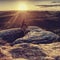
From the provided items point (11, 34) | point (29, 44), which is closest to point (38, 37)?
point (29, 44)

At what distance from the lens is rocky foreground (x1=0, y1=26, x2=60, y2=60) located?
205 centimetres

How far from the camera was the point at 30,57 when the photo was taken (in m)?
2.04

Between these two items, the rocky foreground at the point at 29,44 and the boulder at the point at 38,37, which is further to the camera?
the boulder at the point at 38,37

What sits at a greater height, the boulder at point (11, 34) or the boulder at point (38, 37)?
the boulder at point (11, 34)

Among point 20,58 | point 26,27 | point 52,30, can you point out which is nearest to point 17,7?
point 26,27

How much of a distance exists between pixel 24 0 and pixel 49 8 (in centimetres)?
34

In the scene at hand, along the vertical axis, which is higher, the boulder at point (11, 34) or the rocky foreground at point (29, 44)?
the boulder at point (11, 34)

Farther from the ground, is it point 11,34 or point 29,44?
point 11,34

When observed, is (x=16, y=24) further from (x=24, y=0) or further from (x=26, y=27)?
(x=24, y=0)

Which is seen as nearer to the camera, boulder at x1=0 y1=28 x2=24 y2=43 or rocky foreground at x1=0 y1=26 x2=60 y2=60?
rocky foreground at x1=0 y1=26 x2=60 y2=60

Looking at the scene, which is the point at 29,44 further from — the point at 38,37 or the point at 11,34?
the point at 11,34

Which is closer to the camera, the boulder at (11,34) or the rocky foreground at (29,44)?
the rocky foreground at (29,44)

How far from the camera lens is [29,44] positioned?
2.15 meters

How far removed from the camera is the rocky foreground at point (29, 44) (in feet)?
6.73
